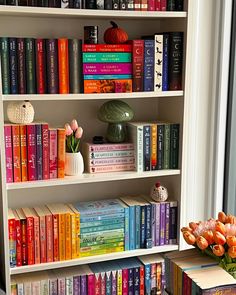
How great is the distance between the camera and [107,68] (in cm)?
205

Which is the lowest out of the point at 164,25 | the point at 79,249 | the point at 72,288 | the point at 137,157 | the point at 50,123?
the point at 72,288

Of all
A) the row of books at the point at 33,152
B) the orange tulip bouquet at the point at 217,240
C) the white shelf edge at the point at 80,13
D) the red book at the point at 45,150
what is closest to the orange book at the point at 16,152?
the row of books at the point at 33,152

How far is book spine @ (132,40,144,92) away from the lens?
208cm

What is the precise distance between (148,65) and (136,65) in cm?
5

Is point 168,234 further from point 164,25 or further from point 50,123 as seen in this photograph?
point 164,25

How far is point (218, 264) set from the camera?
1.53 m

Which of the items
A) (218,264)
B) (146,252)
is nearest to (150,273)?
(146,252)

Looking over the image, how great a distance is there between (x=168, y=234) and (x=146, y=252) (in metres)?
0.15

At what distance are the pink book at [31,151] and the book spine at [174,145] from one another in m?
0.63

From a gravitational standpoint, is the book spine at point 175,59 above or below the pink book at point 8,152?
above

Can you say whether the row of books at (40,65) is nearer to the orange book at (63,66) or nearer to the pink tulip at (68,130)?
the orange book at (63,66)

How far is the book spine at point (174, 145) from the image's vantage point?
2.22 m

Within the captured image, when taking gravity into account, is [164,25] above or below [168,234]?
above

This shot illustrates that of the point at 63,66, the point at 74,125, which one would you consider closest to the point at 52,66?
the point at 63,66
